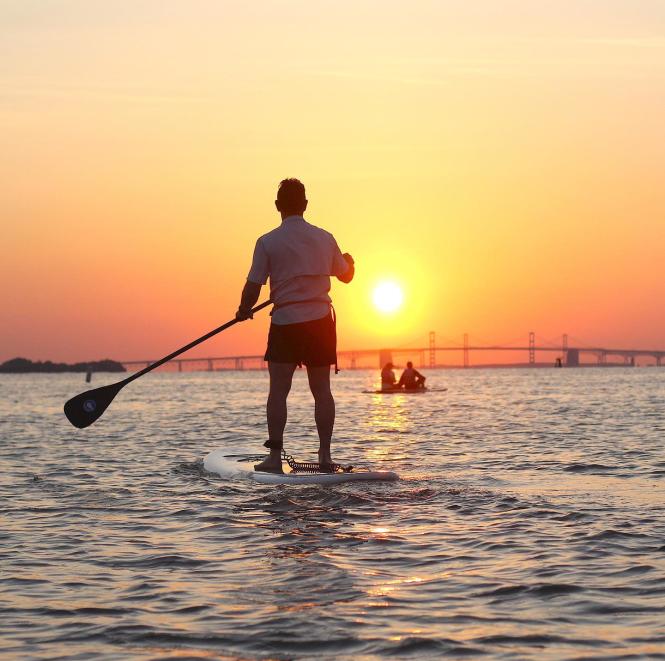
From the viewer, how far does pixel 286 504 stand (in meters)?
8.25

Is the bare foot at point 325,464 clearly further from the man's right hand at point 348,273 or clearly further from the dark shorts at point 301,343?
the man's right hand at point 348,273

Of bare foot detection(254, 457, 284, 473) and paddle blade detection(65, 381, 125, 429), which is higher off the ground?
paddle blade detection(65, 381, 125, 429)

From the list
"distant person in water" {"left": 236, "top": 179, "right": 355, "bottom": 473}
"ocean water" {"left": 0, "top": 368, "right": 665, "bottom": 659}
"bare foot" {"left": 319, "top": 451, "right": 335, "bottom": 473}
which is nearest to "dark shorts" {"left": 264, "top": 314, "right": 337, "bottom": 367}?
"distant person in water" {"left": 236, "top": 179, "right": 355, "bottom": 473}

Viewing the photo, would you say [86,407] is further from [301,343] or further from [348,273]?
[348,273]

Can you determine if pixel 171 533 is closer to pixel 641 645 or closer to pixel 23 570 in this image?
pixel 23 570

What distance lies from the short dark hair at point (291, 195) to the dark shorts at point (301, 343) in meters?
1.04

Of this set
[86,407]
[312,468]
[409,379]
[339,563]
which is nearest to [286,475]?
[312,468]

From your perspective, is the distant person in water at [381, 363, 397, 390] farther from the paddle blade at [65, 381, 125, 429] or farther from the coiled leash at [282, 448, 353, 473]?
the coiled leash at [282, 448, 353, 473]

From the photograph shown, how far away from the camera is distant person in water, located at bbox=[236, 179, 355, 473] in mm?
9328

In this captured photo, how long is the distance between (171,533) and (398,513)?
1.68 meters

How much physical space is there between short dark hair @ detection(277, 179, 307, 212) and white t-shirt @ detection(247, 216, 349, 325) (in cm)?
14

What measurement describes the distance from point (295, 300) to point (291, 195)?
949 mm

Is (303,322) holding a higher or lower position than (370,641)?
higher

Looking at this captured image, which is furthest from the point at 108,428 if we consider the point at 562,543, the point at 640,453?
the point at 562,543
